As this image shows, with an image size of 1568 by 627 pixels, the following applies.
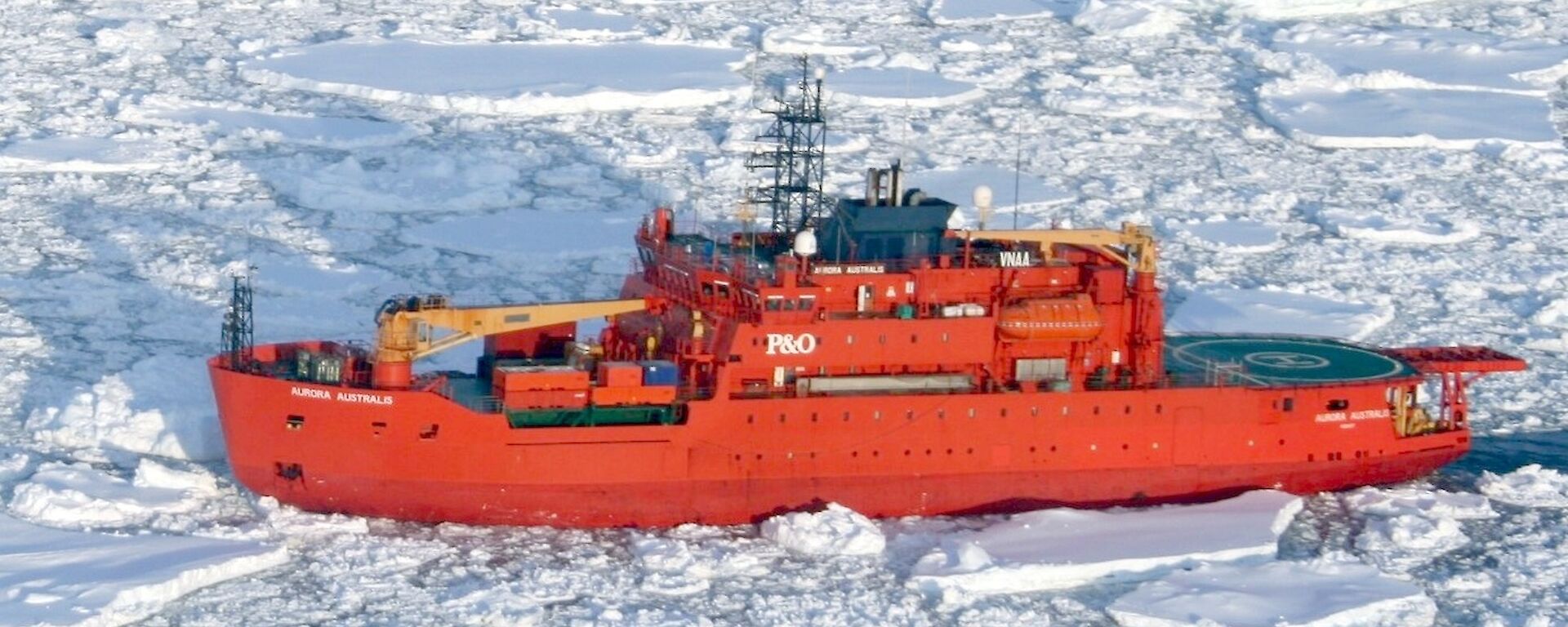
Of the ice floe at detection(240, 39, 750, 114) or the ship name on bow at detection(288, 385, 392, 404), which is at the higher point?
the ice floe at detection(240, 39, 750, 114)

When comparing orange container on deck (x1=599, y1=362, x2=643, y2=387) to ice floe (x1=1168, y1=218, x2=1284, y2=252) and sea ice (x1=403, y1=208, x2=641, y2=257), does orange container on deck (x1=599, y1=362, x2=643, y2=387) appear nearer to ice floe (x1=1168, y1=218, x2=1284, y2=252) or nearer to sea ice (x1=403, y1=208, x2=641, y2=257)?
sea ice (x1=403, y1=208, x2=641, y2=257)

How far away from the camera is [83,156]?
25.4 meters

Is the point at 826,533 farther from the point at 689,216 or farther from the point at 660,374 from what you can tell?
the point at 689,216

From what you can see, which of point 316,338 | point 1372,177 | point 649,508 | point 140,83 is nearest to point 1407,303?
point 1372,177

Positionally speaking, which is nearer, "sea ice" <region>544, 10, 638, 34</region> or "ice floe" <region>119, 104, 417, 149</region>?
"ice floe" <region>119, 104, 417, 149</region>

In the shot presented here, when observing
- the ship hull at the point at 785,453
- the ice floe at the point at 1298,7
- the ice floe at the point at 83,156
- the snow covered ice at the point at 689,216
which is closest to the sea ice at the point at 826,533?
the snow covered ice at the point at 689,216

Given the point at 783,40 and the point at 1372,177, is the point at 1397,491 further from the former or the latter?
the point at 783,40

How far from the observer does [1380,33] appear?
31.5m

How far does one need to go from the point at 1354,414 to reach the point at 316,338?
28.7 feet

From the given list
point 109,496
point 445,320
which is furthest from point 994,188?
point 109,496

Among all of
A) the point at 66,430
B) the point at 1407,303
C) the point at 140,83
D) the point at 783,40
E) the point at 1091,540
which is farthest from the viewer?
the point at 783,40

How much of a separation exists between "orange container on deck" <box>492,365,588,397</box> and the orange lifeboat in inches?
126

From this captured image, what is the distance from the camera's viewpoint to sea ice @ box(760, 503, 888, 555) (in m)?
17.0

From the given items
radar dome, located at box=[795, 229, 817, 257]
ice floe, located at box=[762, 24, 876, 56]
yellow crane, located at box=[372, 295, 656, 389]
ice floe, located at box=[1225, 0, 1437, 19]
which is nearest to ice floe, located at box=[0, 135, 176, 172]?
ice floe, located at box=[762, 24, 876, 56]
